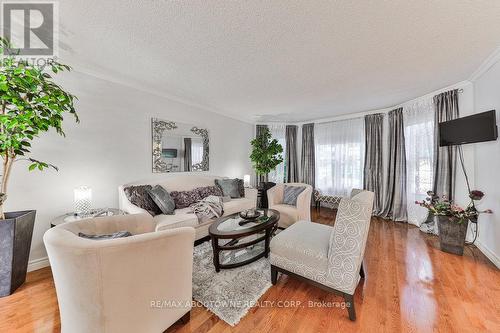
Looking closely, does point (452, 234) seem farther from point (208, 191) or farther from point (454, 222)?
point (208, 191)

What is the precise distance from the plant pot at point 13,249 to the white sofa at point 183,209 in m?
0.91

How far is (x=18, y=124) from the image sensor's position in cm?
151

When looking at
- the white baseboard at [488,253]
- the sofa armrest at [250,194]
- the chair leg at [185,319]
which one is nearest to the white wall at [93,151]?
the sofa armrest at [250,194]

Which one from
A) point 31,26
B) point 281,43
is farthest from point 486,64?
point 31,26

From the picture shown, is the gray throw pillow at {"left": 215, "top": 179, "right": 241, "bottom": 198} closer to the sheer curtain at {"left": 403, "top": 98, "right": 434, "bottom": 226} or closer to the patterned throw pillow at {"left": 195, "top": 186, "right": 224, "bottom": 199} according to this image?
the patterned throw pillow at {"left": 195, "top": 186, "right": 224, "bottom": 199}

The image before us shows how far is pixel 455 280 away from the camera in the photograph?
1.92 meters

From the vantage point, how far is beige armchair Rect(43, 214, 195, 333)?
0.98 m

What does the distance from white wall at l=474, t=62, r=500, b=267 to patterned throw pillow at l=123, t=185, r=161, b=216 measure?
169 inches

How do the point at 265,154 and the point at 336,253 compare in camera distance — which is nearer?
the point at 336,253

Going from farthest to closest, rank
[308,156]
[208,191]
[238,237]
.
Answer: [308,156]
[208,191]
[238,237]

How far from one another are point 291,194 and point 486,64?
2946 millimetres

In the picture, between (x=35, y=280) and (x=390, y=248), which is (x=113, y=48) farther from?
(x=390, y=248)

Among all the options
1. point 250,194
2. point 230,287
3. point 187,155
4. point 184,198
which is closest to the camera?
point 230,287

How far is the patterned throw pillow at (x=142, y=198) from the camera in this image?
258 centimetres
